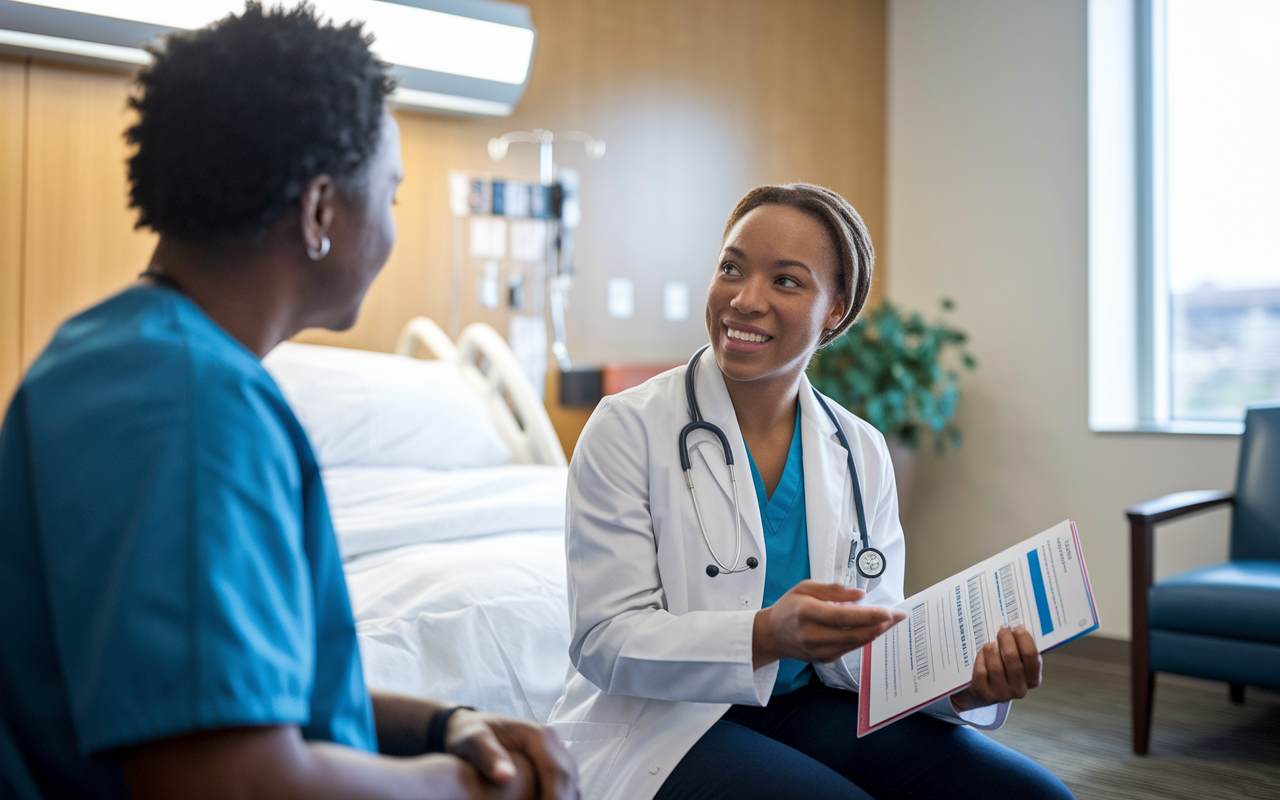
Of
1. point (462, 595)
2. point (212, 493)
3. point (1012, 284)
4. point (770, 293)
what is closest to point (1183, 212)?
point (1012, 284)

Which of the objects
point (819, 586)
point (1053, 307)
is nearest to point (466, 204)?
point (1053, 307)

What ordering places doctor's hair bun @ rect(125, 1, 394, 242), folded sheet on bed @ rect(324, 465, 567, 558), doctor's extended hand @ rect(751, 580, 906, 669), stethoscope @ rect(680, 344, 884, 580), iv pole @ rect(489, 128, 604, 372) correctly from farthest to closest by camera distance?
iv pole @ rect(489, 128, 604, 372) → folded sheet on bed @ rect(324, 465, 567, 558) → stethoscope @ rect(680, 344, 884, 580) → doctor's extended hand @ rect(751, 580, 906, 669) → doctor's hair bun @ rect(125, 1, 394, 242)

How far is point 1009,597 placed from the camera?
3.63ft

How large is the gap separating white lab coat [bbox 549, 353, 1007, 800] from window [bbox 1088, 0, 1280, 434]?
255cm

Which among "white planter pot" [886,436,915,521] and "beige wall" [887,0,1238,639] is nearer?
"beige wall" [887,0,1238,639]

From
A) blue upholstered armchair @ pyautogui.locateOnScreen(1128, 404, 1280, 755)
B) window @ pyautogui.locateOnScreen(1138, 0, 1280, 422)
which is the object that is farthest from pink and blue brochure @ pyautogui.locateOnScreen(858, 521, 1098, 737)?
window @ pyautogui.locateOnScreen(1138, 0, 1280, 422)

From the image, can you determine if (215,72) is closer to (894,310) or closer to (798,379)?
(798,379)

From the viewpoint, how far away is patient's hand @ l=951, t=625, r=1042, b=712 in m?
1.06

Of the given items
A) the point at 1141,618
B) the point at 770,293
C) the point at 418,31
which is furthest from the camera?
the point at 418,31

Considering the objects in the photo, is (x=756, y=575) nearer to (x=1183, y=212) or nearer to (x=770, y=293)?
(x=770, y=293)

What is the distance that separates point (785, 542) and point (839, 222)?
49cm

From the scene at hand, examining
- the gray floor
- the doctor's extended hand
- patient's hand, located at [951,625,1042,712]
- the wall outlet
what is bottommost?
the gray floor

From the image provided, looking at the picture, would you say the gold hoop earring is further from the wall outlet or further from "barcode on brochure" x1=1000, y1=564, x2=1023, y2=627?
the wall outlet

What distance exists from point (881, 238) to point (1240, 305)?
148cm
